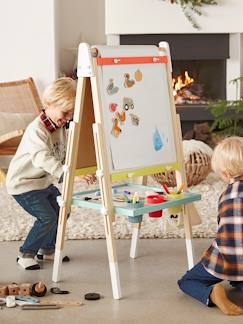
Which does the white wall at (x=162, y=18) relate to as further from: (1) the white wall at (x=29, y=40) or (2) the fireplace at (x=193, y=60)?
(1) the white wall at (x=29, y=40)

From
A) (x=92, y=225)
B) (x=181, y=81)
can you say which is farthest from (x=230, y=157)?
(x=181, y=81)

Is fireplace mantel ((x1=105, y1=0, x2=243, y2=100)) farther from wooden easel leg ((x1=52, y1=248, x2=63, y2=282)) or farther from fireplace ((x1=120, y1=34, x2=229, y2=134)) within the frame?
wooden easel leg ((x1=52, y1=248, x2=63, y2=282))

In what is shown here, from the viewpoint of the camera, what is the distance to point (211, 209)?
15.2 ft

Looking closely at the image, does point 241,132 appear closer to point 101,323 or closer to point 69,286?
point 69,286

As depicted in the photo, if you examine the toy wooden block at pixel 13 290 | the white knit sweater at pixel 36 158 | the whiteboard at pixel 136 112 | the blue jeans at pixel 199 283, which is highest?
the whiteboard at pixel 136 112

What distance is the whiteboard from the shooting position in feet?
10.4

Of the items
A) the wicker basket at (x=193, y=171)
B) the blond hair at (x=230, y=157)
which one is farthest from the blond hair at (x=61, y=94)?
the wicker basket at (x=193, y=171)

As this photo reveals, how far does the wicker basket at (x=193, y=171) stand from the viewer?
5.29 m

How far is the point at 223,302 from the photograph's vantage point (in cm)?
290

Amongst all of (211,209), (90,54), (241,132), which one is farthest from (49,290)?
(241,132)

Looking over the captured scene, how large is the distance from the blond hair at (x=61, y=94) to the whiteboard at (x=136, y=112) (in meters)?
0.32

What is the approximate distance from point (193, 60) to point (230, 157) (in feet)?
14.0

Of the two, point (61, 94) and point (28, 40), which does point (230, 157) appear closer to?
point (61, 94)

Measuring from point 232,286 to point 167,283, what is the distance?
280 millimetres
